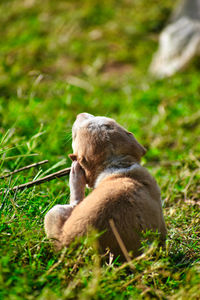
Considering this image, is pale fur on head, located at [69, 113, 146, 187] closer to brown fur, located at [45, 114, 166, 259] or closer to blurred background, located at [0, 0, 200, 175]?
brown fur, located at [45, 114, 166, 259]

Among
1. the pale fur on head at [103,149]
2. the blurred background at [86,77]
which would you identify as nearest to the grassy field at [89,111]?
the blurred background at [86,77]

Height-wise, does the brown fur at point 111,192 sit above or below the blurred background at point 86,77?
above

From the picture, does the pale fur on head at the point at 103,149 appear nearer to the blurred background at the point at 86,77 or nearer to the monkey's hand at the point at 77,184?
the monkey's hand at the point at 77,184

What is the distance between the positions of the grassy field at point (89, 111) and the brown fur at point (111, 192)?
0.38 ft

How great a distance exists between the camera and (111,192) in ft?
8.03

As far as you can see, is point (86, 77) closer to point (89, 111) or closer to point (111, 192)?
point (89, 111)

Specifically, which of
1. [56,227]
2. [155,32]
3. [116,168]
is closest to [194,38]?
[155,32]

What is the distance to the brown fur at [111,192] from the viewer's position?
237 cm

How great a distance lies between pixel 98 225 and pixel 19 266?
507mm

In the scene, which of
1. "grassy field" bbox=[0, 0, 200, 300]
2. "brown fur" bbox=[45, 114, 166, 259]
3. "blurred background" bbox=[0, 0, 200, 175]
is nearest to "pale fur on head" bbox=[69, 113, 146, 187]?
"brown fur" bbox=[45, 114, 166, 259]

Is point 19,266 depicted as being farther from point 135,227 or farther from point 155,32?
point 155,32

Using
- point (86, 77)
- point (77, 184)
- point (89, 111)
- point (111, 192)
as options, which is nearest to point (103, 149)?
point (77, 184)

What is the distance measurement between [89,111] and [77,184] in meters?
3.66

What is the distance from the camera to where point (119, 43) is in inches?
376
